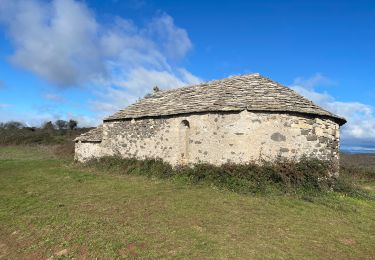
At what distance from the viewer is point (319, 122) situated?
13188 millimetres

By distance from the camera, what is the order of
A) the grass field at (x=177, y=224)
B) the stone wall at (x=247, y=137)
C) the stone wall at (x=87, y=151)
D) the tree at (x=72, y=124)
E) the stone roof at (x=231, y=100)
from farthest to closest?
the tree at (x=72, y=124) → the stone wall at (x=87, y=151) → the stone roof at (x=231, y=100) → the stone wall at (x=247, y=137) → the grass field at (x=177, y=224)

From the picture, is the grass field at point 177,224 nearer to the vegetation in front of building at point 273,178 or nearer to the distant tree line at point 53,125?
the vegetation in front of building at point 273,178

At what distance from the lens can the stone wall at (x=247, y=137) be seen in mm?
12945

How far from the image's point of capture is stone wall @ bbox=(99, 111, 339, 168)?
12945mm

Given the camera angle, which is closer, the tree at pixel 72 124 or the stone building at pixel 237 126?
the stone building at pixel 237 126

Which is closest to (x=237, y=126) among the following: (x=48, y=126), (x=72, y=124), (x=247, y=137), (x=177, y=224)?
(x=247, y=137)

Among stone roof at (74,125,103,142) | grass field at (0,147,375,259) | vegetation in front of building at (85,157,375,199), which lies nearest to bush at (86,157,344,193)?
vegetation in front of building at (85,157,375,199)

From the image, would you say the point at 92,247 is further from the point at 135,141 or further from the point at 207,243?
the point at 135,141

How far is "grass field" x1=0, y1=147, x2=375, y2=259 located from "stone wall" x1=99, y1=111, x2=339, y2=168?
2.06 metres

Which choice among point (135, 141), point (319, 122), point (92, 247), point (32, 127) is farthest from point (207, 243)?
point (32, 127)

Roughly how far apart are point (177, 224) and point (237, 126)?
6245 millimetres

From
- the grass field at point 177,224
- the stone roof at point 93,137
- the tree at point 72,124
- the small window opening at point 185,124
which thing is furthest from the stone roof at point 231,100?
the tree at point 72,124

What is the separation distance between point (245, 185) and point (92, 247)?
6.38 m

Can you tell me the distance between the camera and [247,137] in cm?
1308
